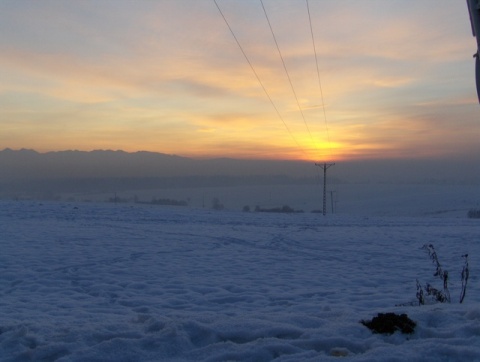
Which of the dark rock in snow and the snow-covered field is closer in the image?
the snow-covered field

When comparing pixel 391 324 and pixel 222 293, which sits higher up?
pixel 391 324

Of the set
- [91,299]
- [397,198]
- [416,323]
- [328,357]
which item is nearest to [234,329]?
[328,357]

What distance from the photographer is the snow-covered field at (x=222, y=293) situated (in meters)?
5.54

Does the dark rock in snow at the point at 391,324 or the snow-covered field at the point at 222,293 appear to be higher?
the dark rock in snow at the point at 391,324

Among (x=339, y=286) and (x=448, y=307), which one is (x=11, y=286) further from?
(x=448, y=307)

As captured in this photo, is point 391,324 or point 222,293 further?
point 222,293

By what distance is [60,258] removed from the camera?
1634cm

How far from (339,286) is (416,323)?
7049 millimetres

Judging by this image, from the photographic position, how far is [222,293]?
1171cm

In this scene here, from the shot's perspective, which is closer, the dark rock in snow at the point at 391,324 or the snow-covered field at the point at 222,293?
the snow-covered field at the point at 222,293

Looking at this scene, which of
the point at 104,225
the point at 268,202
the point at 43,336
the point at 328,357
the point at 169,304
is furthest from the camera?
the point at 268,202

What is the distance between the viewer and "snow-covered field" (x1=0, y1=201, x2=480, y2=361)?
5.54 metres

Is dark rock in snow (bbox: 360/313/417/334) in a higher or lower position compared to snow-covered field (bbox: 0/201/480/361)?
higher

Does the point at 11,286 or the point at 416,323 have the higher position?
→ the point at 416,323
